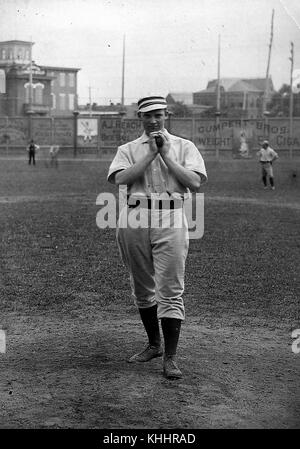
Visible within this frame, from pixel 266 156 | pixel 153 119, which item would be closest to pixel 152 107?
pixel 153 119

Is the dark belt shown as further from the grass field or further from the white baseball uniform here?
the grass field

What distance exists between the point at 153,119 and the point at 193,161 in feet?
1.33

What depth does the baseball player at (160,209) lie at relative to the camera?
514cm

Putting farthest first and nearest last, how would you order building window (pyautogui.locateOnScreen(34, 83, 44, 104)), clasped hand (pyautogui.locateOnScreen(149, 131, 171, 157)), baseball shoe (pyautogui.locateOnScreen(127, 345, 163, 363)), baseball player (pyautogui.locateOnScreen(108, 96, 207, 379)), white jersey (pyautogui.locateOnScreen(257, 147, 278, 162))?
1. building window (pyautogui.locateOnScreen(34, 83, 44, 104))
2. white jersey (pyautogui.locateOnScreen(257, 147, 278, 162))
3. baseball shoe (pyautogui.locateOnScreen(127, 345, 163, 363))
4. baseball player (pyautogui.locateOnScreen(108, 96, 207, 379))
5. clasped hand (pyautogui.locateOnScreen(149, 131, 171, 157))

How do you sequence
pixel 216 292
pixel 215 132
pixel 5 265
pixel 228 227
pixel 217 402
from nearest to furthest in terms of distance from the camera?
pixel 217 402 < pixel 216 292 < pixel 5 265 < pixel 228 227 < pixel 215 132

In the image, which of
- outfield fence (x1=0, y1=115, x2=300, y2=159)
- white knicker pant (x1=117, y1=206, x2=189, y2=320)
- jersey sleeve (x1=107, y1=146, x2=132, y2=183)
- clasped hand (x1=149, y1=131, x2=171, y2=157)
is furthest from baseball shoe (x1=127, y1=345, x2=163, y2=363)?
outfield fence (x1=0, y1=115, x2=300, y2=159)

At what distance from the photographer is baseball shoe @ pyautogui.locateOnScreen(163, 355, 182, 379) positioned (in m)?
5.03

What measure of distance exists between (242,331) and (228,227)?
7753 millimetres

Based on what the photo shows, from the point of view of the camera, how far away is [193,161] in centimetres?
523

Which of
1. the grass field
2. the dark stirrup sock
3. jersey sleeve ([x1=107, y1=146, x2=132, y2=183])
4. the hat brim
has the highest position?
the hat brim

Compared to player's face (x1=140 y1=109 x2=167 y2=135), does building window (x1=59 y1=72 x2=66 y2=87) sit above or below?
above
